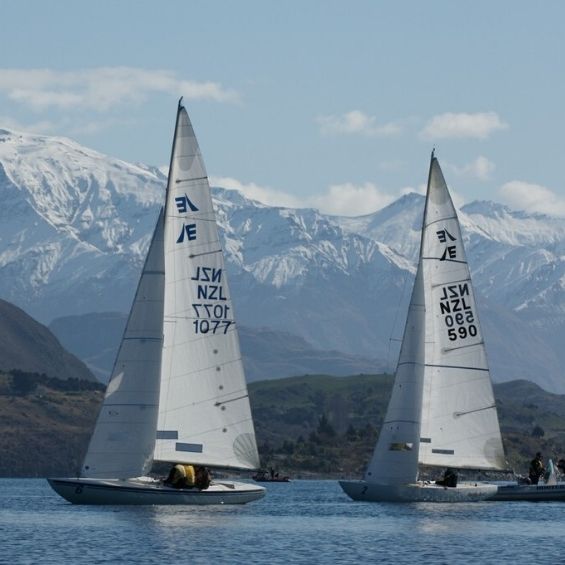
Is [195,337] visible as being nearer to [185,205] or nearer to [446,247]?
[185,205]

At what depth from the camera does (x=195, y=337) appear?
318ft

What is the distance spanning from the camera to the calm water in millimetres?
75875

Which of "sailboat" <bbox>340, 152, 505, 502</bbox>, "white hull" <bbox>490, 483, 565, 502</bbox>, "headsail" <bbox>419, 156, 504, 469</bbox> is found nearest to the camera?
"sailboat" <bbox>340, 152, 505, 502</bbox>

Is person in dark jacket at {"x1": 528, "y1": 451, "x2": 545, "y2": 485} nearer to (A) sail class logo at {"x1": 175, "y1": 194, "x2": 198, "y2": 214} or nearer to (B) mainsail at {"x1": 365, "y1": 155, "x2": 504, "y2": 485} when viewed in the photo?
(B) mainsail at {"x1": 365, "y1": 155, "x2": 504, "y2": 485}

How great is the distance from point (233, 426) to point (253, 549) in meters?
18.9

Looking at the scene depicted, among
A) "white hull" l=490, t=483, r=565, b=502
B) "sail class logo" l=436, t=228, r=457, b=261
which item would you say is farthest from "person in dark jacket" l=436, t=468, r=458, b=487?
"sail class logo" l=436, t=228, r=457, b=261

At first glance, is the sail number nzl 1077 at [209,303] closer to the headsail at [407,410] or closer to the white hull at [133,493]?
the white hull at [133,493]

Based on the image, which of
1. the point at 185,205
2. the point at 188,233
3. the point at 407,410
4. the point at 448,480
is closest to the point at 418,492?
the point at 448,480

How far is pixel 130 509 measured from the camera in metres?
96.5

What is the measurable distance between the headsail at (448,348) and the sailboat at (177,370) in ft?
47.4

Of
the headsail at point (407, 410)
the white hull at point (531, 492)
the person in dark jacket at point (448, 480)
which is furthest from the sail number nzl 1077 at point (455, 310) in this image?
the white hull at point (531, 492)

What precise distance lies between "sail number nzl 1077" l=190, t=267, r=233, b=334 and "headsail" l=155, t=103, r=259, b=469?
6cm

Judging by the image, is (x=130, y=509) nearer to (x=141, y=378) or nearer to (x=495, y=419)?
(x=141, y=378)

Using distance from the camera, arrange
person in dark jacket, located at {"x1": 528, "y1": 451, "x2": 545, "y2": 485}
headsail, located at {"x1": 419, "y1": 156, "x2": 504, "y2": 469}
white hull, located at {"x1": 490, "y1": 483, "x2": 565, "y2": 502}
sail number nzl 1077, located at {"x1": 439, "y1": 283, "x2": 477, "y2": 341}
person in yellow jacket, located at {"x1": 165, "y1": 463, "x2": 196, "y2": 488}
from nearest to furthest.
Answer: person in yellow jacket, located at {"x1": 165, "y1": 463, "x2": 196, "y2": 488}, headsail, located at {"x1": 419, "y1": 156, "x2": 504, "y2": 469}, sail number nzl 1077, located at {"x1": 439, "y1": 283, "x2": 477, "y2": 341}, white hull, located at {"x1": 490, "y1": 483, "x2": 565, "y2": 502}, person in dark jacket, located at {"x1": 528, "y1": 451, "x2": 545, "y2": 485}
